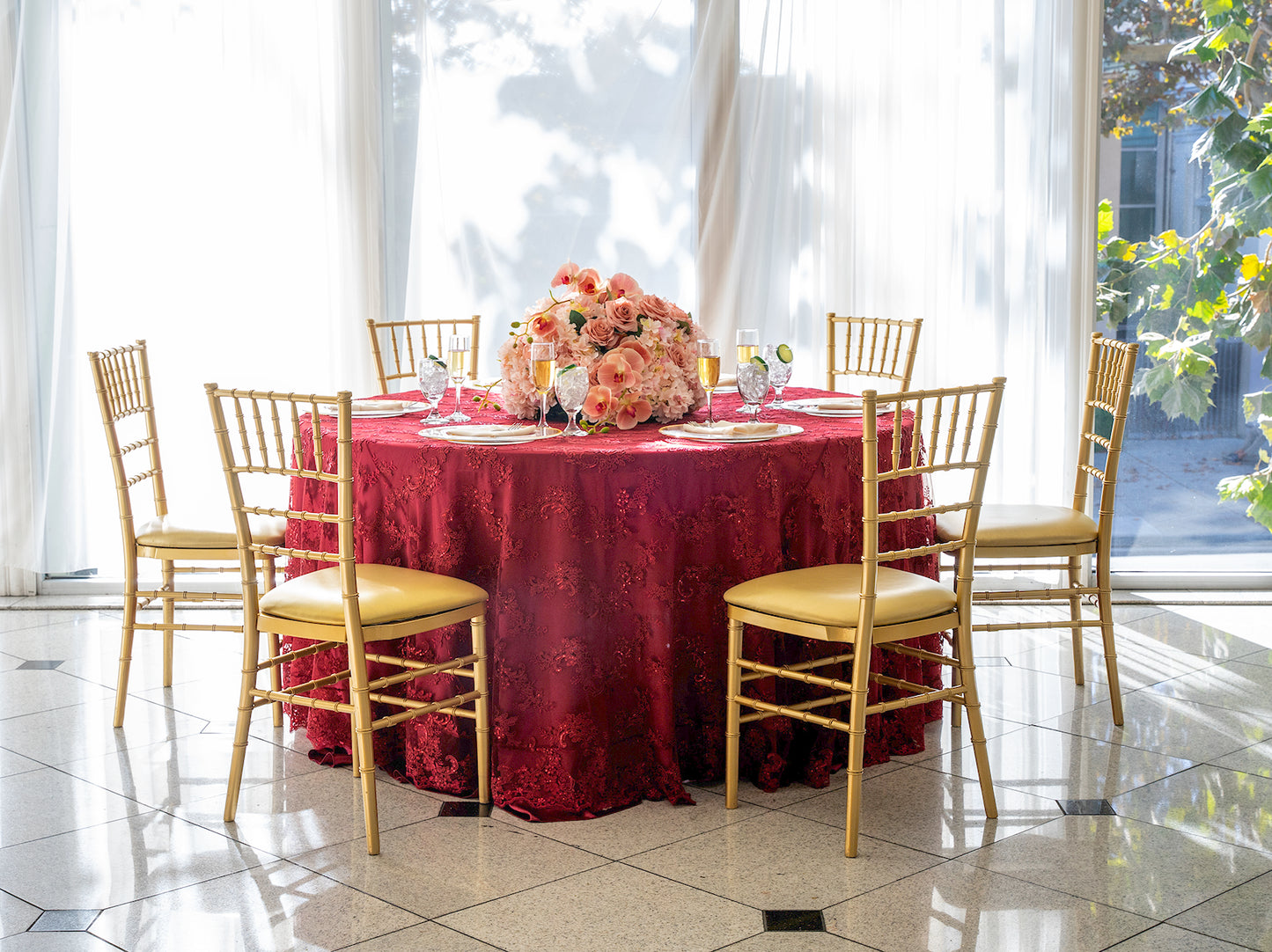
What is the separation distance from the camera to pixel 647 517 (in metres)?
2.86

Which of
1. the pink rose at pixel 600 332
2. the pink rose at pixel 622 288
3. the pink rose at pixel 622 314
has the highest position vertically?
the pink rose at pixel 622 288

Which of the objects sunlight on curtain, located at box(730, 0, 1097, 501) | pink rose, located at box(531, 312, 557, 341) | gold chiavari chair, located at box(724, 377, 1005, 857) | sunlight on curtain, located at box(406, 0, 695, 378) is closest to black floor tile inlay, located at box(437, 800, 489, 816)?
gold chiavari chair, located at box(724, 377, 1005, 857)

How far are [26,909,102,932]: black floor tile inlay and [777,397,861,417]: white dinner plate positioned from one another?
2.03 metres

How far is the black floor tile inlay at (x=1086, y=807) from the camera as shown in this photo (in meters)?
2.88

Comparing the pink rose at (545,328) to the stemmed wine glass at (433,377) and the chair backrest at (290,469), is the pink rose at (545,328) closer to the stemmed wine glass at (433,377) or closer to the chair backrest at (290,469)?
the stemmed wine glass at (433,377)

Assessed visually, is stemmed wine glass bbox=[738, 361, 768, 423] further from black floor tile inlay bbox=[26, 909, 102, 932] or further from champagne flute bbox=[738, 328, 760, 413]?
black floor tile inlay bbox=[26, 909, 102, 932]

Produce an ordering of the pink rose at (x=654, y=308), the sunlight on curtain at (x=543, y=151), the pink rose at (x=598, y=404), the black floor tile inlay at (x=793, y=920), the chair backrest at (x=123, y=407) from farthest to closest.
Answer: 1. the sunlight on curtain at (x=543, y=151)
2. the chair backrest at (x=123, y=407)
3. the pink rose at (x=654, y=308)
4. the pink rose at (x=598, y=404)
5. the black floor tile inlay at (x=793, y=920)

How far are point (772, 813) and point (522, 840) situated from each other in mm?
568

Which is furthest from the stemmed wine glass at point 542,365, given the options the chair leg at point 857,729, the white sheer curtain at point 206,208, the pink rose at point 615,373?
the white sheer curtain at point 206,208

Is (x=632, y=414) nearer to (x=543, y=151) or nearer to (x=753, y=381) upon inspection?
(x=753, y=381)

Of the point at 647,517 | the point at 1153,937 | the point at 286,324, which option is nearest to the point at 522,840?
the point at 647,517

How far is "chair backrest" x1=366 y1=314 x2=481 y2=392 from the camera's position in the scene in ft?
14.4

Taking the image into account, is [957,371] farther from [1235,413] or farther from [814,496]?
[814,496]

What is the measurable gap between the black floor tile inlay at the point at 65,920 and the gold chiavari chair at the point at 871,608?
52.5 inches
